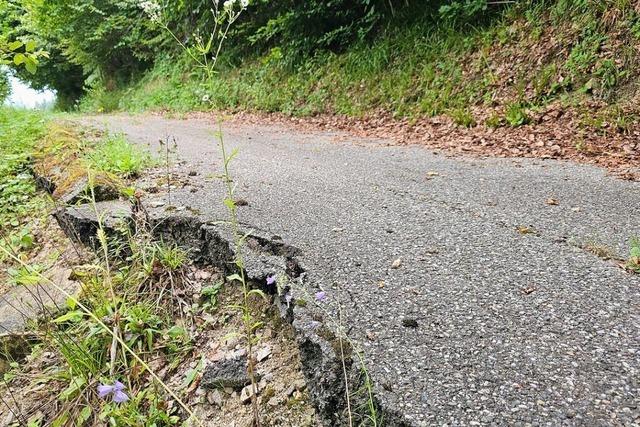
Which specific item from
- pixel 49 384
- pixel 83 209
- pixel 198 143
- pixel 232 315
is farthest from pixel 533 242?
pixel 198 143

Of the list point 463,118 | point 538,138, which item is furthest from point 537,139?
point 463,118

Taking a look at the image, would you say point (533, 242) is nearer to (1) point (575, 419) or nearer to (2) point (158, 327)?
(1) point (575, 419)

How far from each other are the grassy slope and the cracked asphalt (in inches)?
56.4

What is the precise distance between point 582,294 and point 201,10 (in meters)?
12.8

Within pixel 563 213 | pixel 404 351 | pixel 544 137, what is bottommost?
pixel 544 137

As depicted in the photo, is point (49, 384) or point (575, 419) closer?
point (575, 419)

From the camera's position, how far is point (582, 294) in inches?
63.6

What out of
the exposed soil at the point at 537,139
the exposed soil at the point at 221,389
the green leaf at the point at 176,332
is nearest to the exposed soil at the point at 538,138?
the exposed soil at the point at 537,139

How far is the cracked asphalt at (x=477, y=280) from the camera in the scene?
3.89 ft

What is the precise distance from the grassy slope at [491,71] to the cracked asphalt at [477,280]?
1.43 m

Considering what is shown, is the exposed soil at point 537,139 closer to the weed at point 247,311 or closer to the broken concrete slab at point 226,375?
the weed at point 247,311

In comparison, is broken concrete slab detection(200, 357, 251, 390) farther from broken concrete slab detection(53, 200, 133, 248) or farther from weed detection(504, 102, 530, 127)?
weed detection(504, 102, 530, 127)

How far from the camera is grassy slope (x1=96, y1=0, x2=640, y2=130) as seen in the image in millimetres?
4930

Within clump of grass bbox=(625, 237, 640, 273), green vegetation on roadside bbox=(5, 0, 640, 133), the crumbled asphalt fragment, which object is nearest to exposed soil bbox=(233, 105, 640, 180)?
green vegetation on roadside bbox=(5, 0, 640, 133)
